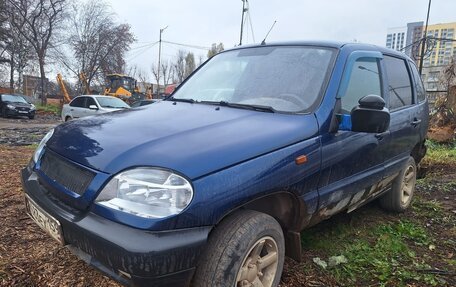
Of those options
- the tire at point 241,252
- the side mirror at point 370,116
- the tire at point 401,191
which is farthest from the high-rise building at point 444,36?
the tire at point 241,252

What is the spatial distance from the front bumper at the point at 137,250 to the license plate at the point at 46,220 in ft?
0.55

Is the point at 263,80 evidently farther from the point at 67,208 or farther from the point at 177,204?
the point at 67,208

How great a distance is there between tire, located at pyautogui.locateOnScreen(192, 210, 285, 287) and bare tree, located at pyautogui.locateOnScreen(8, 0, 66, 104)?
3580 centimetres

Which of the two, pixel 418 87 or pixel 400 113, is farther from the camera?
pixel 418 87

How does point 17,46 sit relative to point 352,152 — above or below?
above

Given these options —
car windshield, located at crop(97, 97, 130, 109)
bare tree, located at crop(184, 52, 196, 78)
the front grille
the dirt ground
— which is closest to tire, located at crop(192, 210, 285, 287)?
the dirt ground

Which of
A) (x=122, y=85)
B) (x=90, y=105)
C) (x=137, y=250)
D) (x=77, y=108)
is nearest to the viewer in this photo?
(x=137, y=250)

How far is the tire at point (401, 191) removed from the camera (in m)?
4.07

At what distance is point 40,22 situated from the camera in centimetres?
3338

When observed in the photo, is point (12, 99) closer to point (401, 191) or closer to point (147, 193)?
point (401, 191)

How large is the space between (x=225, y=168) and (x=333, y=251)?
1.83 meters

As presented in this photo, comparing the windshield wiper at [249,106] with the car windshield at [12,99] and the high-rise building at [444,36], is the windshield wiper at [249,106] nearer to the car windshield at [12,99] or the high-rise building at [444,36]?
the car windshield at [12,99]

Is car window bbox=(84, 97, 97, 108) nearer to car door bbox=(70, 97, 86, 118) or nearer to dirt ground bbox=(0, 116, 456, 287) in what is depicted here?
car door bbox=(70, 97, 86, 118)

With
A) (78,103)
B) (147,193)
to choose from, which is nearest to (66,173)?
(147,193)
